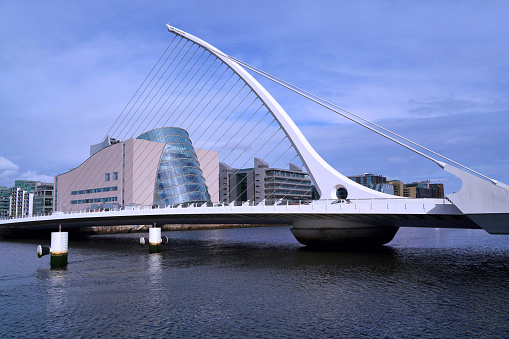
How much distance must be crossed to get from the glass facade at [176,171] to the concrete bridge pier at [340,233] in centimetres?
5803

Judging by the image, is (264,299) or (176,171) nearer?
(264,299)

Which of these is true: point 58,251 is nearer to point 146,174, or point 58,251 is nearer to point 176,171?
point 176,171

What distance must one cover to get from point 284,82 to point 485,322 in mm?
32868

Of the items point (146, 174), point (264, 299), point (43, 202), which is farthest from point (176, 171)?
point (43, 202)

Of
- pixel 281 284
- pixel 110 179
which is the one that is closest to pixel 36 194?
pixel 110 179

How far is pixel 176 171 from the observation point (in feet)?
340

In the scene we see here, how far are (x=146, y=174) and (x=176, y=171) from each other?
320 inches

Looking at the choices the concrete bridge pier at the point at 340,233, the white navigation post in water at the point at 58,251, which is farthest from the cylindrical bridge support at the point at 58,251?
the concrete bridge pier at the point at 340,233

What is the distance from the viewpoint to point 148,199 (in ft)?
343

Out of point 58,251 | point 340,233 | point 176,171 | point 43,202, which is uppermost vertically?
point 176,171

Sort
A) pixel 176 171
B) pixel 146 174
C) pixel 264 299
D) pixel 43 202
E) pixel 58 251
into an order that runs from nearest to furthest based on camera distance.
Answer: pixel 264 299, pixel 58 251, pixel 176 171, pixel 146 174, pixel 43 202

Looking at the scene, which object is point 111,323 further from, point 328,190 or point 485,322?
point 328,190

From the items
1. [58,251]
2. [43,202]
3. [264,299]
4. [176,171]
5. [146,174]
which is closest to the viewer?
[264,299]

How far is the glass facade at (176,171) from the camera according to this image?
10006 centimetres
